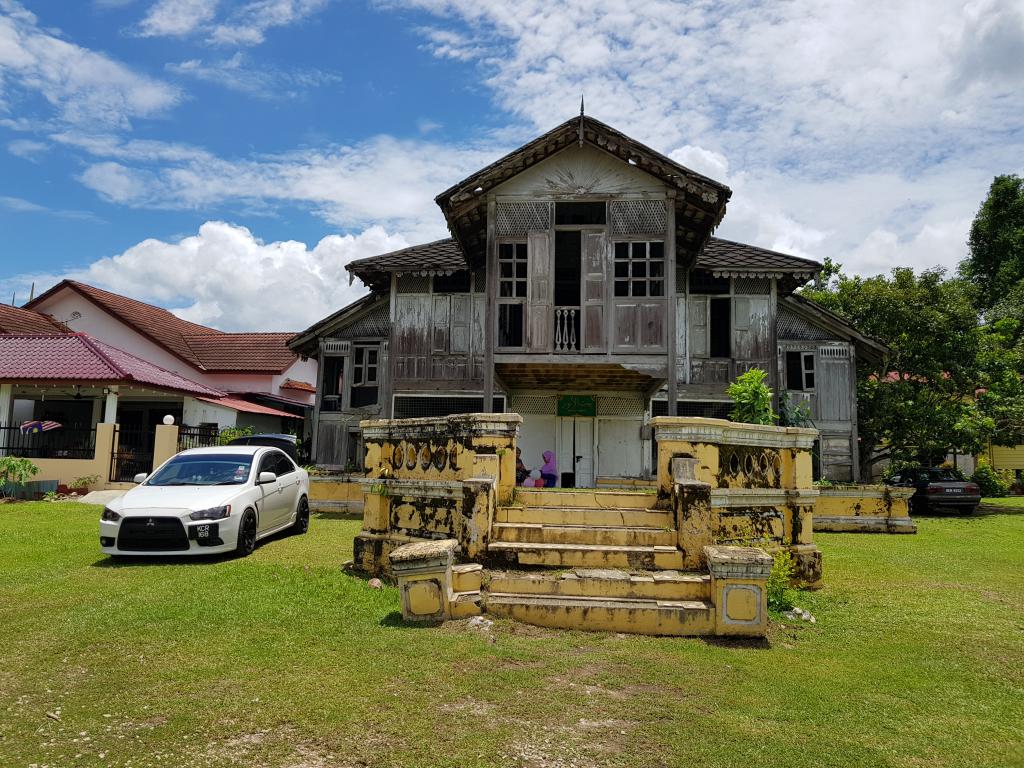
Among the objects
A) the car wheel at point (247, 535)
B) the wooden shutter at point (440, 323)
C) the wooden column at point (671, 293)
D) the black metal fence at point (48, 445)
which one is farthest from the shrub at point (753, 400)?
the black metal fence at point (48, 445)

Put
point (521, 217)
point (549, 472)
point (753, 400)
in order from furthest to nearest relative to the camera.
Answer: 1. point (549, 472)
2. point (521, 217)
3. point (753, 400)

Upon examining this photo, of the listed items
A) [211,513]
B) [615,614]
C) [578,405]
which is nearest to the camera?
[615,614]

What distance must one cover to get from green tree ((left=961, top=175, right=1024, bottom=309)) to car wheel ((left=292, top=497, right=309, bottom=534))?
32.6 meters

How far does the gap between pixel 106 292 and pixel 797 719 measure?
34.3m

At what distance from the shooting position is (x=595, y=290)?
1491 centimetres

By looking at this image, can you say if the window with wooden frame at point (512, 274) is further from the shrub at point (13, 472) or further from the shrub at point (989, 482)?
the shrub at point (989, 482)

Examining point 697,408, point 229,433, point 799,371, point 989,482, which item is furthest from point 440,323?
point 989,482

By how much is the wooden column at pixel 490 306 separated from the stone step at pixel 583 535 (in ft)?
23.8

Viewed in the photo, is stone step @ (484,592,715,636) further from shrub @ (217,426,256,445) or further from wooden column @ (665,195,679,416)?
shrub @ (217,426,256,445)

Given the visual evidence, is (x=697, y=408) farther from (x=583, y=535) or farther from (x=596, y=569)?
(x=596, y=569)

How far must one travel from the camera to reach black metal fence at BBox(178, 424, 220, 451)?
67.5 feet

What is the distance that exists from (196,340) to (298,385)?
553cm

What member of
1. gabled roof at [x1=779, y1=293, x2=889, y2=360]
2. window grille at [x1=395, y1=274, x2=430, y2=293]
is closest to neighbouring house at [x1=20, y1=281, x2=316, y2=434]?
window grille at [x1=395, y1=274, x2=430, y2=293]

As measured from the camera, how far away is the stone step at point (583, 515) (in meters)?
7.36
